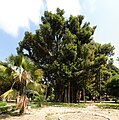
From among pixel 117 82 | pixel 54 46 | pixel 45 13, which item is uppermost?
pixel 45 13

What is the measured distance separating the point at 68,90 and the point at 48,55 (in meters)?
6.03

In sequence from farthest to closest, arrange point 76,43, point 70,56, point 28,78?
A: point 76,43
point 70,56
point 28,78

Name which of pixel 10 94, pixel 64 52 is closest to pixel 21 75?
pixel 10 94

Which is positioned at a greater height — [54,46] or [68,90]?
[54,46]

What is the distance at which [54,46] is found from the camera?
121ft

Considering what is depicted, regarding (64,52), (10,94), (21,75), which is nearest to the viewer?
(10,94)

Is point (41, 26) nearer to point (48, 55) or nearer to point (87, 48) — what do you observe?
point (48, 55)

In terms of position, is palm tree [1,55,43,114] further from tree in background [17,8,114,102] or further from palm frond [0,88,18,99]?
tree in background [17,8,114,102]

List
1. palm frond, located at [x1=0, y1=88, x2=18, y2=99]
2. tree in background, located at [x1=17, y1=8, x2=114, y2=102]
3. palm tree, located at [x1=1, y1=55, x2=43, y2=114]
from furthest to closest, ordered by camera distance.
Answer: tree in background, located at [x1=17, y1=8, x2=114, y2=102], palm tree, located at [x1=1, y1=55, x2=43, y2=114], palm frond, located at [x1=0, y1=88, x2=18, y2=99]

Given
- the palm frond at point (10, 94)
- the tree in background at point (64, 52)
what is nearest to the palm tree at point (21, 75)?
the palm frond at point (10, 94)

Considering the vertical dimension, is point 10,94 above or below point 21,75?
below

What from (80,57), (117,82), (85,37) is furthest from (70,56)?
(117,82)

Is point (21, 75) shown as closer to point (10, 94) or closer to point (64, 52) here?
point (10, 94)

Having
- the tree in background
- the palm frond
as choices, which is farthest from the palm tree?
the tree in background
